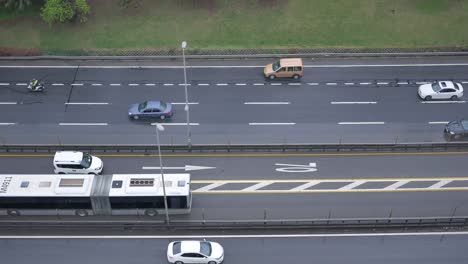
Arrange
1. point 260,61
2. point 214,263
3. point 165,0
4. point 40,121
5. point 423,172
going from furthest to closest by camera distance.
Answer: point 165,0 < point 260,61 < point 40,121 < point 423,172 < point 214,263

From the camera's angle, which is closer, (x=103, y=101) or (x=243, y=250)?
(x=243, y=250)

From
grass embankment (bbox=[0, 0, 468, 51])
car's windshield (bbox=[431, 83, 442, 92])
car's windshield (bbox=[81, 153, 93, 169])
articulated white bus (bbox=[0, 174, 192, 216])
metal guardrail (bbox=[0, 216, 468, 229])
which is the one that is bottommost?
metal guardrail (bbox=[0, 216, 468, 229])

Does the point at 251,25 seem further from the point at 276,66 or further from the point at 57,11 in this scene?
the point at 57,11

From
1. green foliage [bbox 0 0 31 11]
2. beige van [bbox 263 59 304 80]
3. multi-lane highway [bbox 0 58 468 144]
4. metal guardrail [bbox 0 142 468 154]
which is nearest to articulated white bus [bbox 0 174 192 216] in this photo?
metal guardrail [bbox 0 142 468 154]

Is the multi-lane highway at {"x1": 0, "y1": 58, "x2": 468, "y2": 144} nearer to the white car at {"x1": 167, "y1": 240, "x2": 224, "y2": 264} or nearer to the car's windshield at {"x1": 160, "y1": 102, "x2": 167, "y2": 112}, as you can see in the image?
the car's windshield at {"x1": 160, "y1": 102, "x2": 167, "y2": 112}

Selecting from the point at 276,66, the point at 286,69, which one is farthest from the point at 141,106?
the point at 286,69

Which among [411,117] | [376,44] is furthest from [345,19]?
[411,117]

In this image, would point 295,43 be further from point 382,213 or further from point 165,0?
point 382,213

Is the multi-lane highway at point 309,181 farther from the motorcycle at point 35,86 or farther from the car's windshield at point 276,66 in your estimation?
the car's windshield at point 276,66
